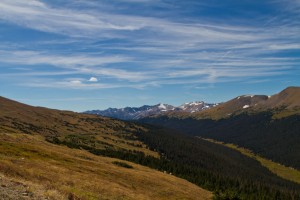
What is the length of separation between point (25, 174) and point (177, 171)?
154 m

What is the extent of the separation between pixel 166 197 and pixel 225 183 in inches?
4780

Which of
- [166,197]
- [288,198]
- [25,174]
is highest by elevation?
[25,174]

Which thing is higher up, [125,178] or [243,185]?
[125,178]

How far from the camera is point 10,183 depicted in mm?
31953

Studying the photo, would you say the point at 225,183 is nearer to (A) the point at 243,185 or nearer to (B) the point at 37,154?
(A) the point at 243,185

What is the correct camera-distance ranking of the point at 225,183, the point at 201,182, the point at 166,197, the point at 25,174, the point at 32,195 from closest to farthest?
the point at 32,195 < the point at 25,174 < the point at 166,197 < the point at 201,182 < the point at 225,183

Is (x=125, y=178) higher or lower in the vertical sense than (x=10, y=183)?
lower

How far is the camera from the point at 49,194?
95.0 feet

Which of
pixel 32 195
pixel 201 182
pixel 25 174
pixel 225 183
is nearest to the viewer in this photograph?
pixel 32 195

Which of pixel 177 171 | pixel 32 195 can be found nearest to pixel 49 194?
pixel 32 195

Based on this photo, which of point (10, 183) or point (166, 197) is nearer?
point (10, 183)

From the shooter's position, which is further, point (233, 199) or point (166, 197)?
point (233, 199)

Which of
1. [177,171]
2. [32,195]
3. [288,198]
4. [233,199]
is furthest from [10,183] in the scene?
[288,198]

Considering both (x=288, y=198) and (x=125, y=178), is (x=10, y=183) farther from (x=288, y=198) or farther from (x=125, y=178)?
(x=288, y=198)
